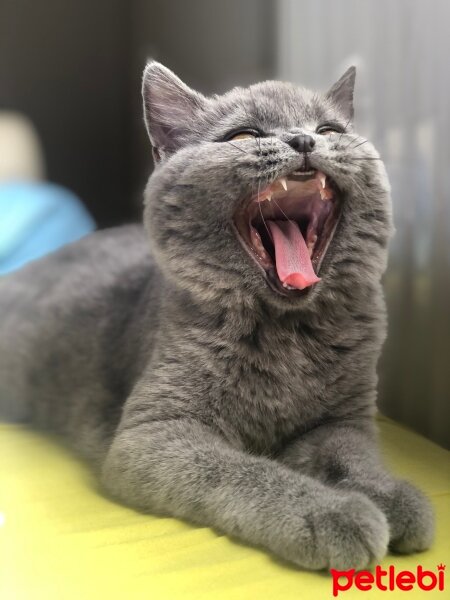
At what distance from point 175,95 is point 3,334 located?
0.56 m

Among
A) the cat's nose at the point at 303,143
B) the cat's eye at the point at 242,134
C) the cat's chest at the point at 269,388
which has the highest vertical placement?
the cat's eye at the point at 242,134

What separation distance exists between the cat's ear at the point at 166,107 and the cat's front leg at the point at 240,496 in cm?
41

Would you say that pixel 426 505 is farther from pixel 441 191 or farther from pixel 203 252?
pixel 441 191

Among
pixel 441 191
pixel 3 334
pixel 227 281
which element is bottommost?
pixel 3 334

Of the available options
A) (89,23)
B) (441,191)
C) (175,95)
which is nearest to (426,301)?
(441,191)

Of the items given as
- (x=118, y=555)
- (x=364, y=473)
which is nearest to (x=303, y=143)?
(x=364, y=473)

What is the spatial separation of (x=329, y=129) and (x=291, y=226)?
17cm

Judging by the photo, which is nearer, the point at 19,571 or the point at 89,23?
the point at 19,571

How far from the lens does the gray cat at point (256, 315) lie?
896 mm

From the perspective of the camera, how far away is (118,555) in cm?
81

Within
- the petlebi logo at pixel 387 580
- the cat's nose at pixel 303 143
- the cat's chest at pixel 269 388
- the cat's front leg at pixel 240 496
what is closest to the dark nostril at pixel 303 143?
the cat's nose at pixel 303 143

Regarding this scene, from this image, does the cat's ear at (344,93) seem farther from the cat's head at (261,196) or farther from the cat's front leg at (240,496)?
the cat's front leg at (240,496)

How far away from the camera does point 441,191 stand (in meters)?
1.15

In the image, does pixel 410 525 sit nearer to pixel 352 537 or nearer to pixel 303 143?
pixel 352 537
